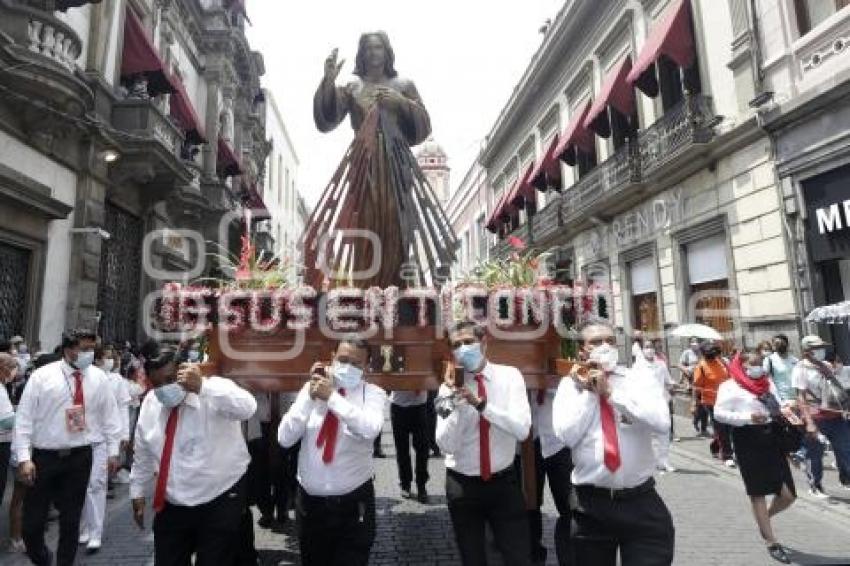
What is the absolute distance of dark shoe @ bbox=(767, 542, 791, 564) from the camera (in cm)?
480

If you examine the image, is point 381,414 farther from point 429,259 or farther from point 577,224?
point 577,224

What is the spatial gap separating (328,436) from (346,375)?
1.18ft

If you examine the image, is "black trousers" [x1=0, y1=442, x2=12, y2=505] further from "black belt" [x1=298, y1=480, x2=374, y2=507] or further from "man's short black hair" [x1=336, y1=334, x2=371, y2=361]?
"man's short black hair" [x1=336, y1=334, x2=371, y2=361]

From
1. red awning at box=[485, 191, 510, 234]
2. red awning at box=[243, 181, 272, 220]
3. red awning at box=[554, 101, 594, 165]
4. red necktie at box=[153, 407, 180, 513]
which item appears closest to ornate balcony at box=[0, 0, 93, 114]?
red necktie at box=[153, 407, 180, 513]

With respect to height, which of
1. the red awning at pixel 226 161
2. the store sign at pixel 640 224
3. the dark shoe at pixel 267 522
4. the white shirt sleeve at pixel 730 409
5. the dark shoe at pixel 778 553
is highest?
the red awning at pixel 226 161

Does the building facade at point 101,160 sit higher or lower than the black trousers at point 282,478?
higher

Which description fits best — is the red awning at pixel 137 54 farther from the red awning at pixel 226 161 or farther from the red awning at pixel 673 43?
the red awning at pixel 673 43

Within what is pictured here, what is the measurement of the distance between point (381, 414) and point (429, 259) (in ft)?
5.13

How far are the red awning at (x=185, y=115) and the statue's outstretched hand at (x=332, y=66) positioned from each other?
10.7m

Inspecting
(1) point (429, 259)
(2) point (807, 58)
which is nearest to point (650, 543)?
(1) point (429, 259)

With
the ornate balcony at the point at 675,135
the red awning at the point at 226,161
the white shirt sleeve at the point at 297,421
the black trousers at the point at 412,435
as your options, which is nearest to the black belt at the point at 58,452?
the white shirt sleeve at the point at 297,421

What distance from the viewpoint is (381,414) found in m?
3.51

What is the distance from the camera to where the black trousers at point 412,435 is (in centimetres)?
655

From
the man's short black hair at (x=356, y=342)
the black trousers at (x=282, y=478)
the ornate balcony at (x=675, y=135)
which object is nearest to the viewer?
the man's short black hair at (x=356, y=342)
